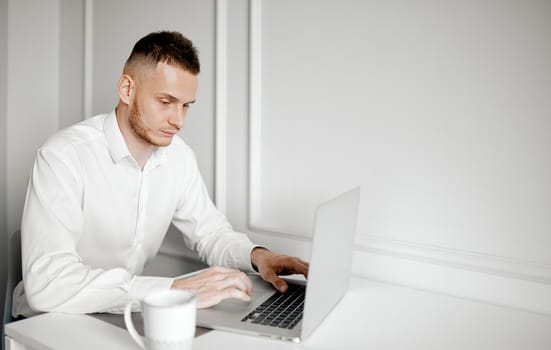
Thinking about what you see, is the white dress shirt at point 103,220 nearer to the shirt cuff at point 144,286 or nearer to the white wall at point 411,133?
the shirt cuff at point 144,286

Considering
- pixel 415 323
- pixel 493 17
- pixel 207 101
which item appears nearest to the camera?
pixel 415 323

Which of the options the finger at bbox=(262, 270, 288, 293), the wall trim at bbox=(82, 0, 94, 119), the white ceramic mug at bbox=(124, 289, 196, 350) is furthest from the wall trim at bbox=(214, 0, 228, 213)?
the white ceramic mug at bbox=(124, 289, 196, 350)

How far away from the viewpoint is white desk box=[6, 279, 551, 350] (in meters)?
0.90

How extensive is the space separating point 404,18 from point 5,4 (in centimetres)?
161

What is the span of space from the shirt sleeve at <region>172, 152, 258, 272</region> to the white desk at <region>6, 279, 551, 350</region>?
1.42 feet

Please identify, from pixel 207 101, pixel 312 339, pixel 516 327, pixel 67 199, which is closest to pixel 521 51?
pixel 516 327

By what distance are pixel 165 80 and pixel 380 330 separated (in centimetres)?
75

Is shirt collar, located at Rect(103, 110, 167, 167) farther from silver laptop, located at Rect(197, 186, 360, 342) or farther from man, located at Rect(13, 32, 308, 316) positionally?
silver laptop, located at Rect(197, 186, 360, 342)

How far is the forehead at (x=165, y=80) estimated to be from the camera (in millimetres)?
1221

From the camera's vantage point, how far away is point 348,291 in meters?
1.23

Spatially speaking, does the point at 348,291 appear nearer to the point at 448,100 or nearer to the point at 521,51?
the point at 448,100

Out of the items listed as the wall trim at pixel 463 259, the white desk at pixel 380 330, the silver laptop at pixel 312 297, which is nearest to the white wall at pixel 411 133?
the wall trim at pixel 463 259

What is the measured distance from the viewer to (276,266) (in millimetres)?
1251

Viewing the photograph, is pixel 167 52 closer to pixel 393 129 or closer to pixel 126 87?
pixel 126 87
